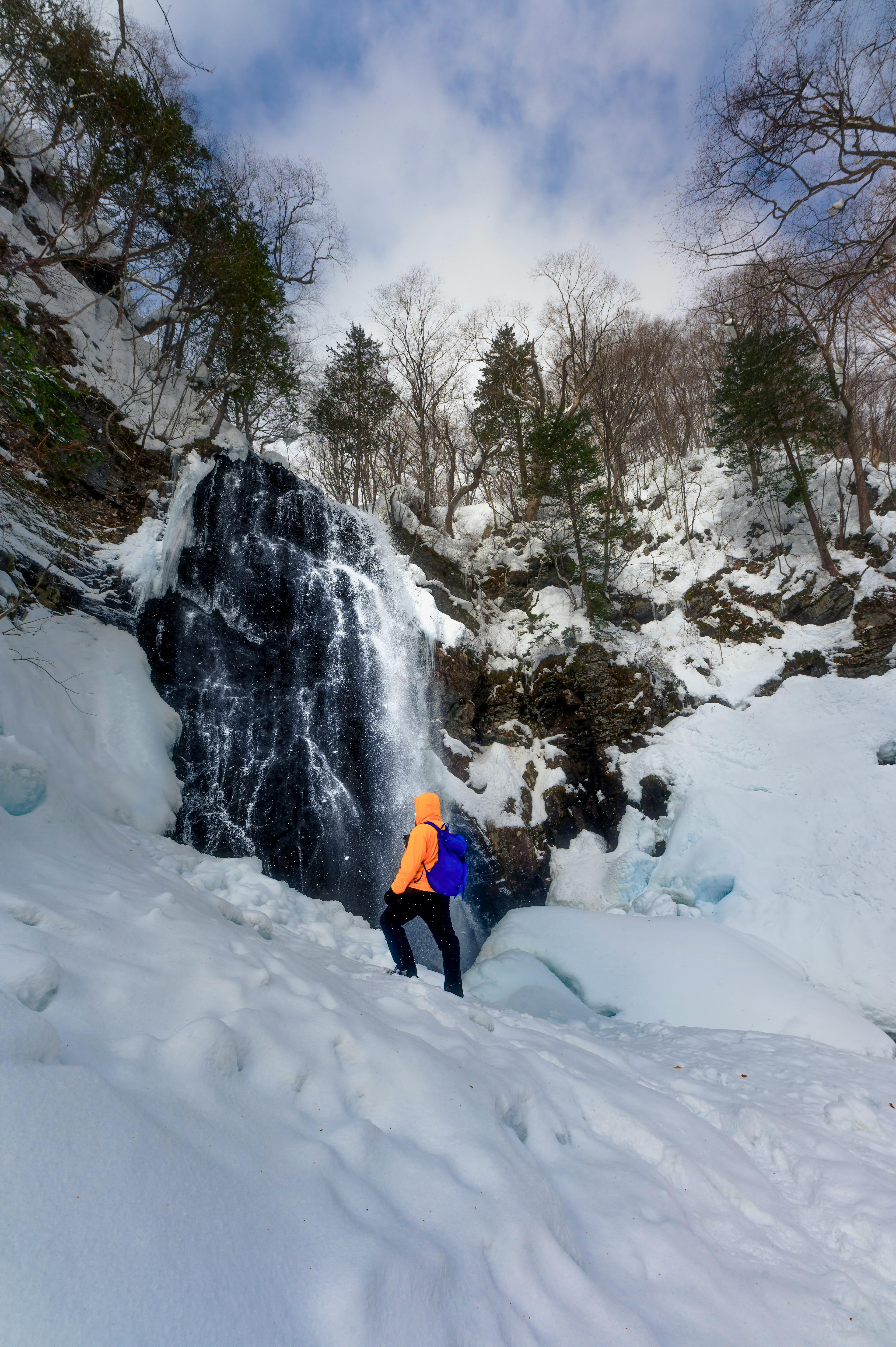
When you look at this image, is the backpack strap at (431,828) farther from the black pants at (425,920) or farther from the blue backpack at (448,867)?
the black pants at (425,920)

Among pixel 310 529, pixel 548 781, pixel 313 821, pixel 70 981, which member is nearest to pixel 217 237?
pixel 310 529

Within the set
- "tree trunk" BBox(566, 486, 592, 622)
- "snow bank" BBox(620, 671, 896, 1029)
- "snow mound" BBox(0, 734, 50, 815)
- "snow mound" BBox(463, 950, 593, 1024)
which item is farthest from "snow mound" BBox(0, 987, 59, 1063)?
"tree trunk" BBox(566, 486, 592, 622)

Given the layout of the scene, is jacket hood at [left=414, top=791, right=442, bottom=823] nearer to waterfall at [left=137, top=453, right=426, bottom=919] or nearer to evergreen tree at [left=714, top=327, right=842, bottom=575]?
waterfall at [left=137, top=453, right=426, bottom=919]

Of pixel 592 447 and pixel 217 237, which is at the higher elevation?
pixel 217 237

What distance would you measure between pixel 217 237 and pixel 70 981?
14.5m

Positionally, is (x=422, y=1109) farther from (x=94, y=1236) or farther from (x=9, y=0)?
(x=9, y=0)

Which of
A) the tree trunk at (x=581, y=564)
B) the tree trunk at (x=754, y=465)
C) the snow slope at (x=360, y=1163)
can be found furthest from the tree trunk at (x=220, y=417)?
the tree trunk at (x=754, y=465)

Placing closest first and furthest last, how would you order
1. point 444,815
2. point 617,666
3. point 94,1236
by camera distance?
point 94,1236
point 444,815
point 617,666

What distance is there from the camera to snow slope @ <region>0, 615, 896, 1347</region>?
992 mm

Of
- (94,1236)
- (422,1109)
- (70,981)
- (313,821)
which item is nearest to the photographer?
(94,1236)

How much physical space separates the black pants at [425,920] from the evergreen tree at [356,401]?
15723 millimetres

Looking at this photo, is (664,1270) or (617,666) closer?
(664,1270)

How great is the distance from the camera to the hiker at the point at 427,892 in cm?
376

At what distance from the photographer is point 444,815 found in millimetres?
10031
